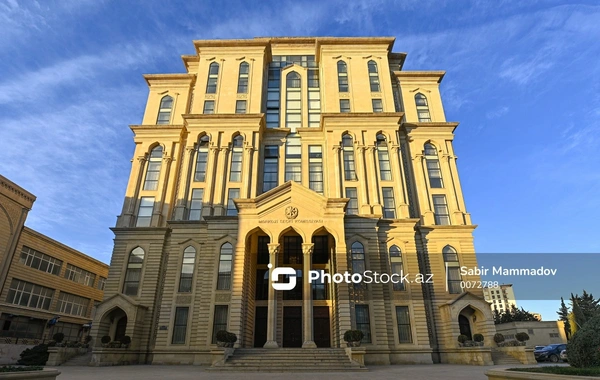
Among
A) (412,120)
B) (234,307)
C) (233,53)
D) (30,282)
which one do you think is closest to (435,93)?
(412,120)

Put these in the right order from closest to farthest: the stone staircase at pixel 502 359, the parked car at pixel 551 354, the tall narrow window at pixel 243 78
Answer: the stone staircase at pixel 502 359 → the parked car at pixel 551 354 → the tall narrow window at pixel 243 78

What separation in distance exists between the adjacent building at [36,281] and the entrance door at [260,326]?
849 inches

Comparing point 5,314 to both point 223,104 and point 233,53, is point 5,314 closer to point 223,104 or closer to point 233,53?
point 223,104

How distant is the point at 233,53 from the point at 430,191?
24.6 m

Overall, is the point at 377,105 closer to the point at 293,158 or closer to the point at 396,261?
the point at 293,158

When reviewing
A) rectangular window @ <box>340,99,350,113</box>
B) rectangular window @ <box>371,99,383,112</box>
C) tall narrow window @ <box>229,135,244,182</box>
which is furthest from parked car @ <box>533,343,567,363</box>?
tall narrow window @ <box>229,135,244,182</box>

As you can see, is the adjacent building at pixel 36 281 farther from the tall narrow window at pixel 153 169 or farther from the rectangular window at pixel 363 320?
the rectangular window at pixel 363 320

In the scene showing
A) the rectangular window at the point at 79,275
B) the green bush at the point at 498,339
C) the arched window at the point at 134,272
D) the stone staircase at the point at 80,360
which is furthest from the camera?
the rectangular window at the point at 79,275

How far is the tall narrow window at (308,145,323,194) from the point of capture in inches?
1232

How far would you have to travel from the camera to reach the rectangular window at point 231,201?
29.6 metres

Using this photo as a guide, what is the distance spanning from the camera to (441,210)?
1206 inches

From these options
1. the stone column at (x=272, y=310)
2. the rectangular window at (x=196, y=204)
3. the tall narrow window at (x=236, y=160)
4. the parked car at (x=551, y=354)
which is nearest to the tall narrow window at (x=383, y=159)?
the stone column at (x=272, y=310)

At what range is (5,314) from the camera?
30.3 metres

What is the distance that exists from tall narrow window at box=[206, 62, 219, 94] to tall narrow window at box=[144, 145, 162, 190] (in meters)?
7.74
